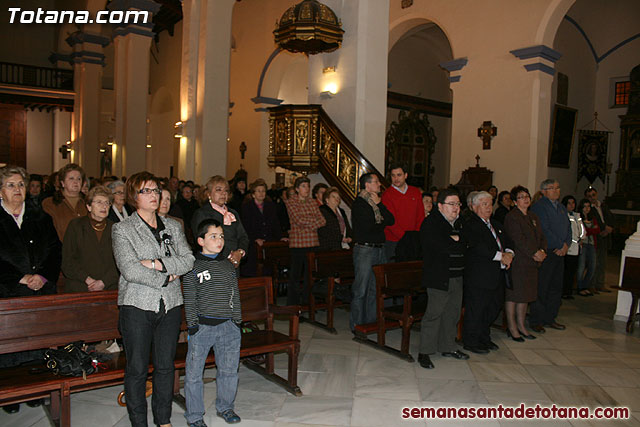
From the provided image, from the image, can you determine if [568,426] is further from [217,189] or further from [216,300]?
[217,189]

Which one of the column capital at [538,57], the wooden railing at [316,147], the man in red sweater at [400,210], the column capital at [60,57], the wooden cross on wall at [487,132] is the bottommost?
the man in red sweater at [400,210]

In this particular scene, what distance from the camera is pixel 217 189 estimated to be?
15.1ft

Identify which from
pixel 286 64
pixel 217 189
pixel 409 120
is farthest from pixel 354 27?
pixel 409 120

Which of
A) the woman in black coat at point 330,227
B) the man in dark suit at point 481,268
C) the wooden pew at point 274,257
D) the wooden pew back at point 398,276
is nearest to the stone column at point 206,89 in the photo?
the wooden pew at point 274,257

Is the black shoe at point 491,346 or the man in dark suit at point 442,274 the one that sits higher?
the man in dark suit at point 442,274

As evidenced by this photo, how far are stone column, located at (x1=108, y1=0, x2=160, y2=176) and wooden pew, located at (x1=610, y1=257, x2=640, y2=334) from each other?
1092 centimetres

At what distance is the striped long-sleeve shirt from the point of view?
3.30 m

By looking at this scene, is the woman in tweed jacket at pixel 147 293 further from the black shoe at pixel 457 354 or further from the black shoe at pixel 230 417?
the black shoe at pixel 457 354

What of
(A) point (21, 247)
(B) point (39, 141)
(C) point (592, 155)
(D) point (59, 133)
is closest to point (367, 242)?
(A) point (21, 247)

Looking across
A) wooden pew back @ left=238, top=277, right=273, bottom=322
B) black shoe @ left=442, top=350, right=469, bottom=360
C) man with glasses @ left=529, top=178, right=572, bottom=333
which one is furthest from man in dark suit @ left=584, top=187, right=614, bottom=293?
wooden pew back @ left=238, top=277, right=273, bottom=322

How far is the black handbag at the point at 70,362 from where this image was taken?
327 cm

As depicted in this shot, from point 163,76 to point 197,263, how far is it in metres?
22.1

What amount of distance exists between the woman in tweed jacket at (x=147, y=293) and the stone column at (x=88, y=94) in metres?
15.5

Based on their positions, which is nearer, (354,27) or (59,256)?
(59,256)
